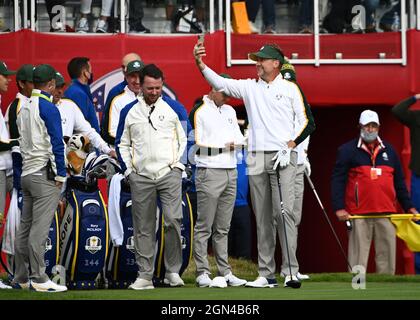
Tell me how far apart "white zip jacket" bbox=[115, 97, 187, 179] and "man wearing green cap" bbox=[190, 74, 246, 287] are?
0.95 metres

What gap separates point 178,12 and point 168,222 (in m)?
6.38

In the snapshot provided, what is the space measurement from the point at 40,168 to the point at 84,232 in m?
1.09

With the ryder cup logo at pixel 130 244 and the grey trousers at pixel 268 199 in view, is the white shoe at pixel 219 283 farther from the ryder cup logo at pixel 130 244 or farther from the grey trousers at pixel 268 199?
the ryder cup logo at pixel 130 244

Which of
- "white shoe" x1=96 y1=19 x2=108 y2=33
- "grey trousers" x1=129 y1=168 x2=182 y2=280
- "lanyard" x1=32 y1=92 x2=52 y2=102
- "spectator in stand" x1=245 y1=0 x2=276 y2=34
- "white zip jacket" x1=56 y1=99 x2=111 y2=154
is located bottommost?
"grey trousers" x1=129 y1=168 x2=182 y2=280

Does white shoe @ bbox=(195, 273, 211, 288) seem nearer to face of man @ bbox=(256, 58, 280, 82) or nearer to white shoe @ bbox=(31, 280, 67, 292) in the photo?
white shoe @ bbox=(31, 280, 67, 292)

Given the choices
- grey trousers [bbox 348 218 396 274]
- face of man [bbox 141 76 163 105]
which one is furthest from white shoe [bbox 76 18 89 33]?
face of man [bbox 141 76 163 105]

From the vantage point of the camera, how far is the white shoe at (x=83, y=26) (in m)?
19.1

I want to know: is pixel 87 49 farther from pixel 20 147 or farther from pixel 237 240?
pixel 20 147

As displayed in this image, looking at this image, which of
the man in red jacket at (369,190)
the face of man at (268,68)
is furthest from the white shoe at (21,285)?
the man in red jacket at (369,190)

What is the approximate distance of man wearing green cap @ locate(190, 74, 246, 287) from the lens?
47.4 ft

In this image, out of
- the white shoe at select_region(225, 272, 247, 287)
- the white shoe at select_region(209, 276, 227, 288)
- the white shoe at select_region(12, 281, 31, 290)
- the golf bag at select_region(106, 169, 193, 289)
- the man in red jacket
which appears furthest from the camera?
the man in red jacket

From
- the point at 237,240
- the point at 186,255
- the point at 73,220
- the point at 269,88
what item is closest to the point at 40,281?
the point at 73,220

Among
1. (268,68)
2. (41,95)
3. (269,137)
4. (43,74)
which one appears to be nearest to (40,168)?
(41,95)

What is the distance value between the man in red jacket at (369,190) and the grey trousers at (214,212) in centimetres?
313
